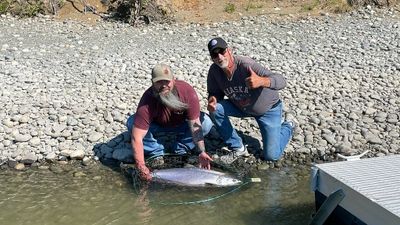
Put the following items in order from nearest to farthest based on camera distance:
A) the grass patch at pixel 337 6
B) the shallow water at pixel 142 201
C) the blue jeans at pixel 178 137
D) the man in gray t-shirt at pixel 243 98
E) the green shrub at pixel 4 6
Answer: the shallow water at pixel 142 201 → the man in gray t-shirt at pixel 243 98 → the blue jeans at pixel 178 137 → the grass patch at pixel 337 6 → the green shrub at pixel 4 6

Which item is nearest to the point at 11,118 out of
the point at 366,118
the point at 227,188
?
the point at 227,188

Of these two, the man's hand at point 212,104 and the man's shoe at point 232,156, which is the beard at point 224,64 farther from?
the man's shoe at point 232,156

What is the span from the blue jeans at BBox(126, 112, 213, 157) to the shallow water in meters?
0.48

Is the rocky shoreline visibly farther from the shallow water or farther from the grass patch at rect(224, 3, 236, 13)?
the grass patch at rect(224, 3, 236, 13)

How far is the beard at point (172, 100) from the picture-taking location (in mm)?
6276

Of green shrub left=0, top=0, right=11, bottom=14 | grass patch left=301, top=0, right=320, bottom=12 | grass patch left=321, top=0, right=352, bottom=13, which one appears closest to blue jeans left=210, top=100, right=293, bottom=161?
grass patch left=321, top=0, right=352, bottom=13

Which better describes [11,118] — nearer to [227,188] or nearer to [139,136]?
[139,136]

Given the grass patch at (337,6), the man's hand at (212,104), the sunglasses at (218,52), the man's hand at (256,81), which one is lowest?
the man's hand at (212,104)

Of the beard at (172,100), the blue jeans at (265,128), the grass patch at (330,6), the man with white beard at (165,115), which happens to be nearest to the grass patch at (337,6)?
the grass patch at (330,6)

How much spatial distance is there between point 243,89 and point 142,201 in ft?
5.59

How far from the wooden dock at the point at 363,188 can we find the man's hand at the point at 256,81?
1.30 m

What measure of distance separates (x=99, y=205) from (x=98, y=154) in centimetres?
127

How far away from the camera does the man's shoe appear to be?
730 centimetres

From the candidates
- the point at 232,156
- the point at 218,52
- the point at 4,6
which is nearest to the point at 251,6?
the point at 4,6
